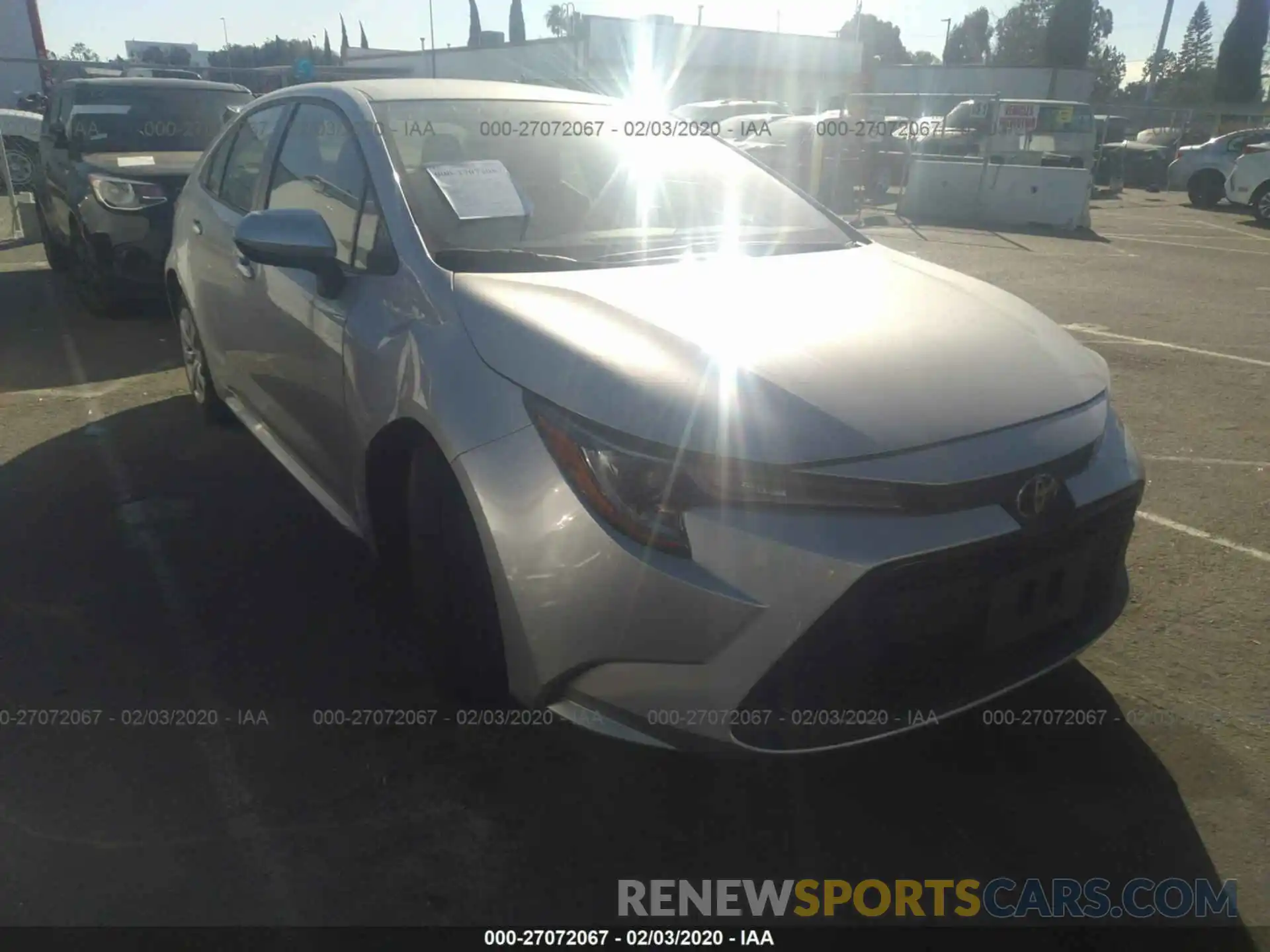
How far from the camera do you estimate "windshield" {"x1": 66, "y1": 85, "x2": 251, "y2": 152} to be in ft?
24.9

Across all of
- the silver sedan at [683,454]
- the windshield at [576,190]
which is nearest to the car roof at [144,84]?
the windshield at [576,190]

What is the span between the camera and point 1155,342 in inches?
274

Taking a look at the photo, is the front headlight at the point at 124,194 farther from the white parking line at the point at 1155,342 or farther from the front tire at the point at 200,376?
the white parking line at the point at 1155,342

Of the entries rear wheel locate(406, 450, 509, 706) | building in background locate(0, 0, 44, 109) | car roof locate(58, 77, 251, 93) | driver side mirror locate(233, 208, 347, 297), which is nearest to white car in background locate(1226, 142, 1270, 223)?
car roof locate(58, 77, 251, 93)

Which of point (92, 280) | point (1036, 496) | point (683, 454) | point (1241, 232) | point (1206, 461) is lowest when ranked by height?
point (1241, 232)

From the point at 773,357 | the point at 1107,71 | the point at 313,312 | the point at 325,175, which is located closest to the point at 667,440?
the point at 773,357

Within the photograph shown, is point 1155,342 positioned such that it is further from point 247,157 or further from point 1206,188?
point 1206,188

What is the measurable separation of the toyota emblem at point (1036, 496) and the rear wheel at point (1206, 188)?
20.4 metres

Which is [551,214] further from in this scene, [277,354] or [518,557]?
[518,557]

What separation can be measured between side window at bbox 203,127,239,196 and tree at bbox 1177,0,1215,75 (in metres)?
89.0

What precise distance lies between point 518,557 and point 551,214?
1309 millimetres

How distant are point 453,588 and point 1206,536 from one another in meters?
2.99

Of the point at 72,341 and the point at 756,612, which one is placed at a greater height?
the point at 756,612

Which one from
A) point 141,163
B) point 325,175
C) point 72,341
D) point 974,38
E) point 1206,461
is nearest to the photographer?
point 325,175
